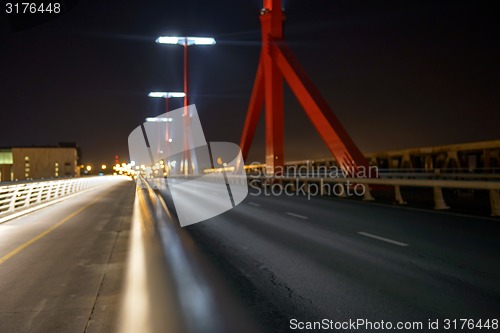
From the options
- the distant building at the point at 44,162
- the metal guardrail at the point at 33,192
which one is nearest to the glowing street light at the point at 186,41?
A: the metal guardrail at the point at 33,192

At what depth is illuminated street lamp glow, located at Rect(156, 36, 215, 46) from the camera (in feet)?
194

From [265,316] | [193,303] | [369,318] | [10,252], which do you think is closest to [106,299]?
[193,303]

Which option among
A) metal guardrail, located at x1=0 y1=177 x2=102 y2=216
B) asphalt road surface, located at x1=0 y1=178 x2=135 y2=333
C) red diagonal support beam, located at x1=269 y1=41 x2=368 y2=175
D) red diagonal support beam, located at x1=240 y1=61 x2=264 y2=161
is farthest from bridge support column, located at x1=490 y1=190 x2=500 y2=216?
red diagonal support beam, located at x1=240 y1=61 x2=264 y2=161

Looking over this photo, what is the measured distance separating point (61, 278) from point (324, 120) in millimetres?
20200

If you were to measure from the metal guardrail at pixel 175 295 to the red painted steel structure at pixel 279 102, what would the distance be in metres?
16.7

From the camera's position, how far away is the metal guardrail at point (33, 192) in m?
17.1

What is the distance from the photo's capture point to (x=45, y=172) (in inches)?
3925

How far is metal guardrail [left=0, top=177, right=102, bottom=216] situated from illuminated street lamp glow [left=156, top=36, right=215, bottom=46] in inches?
938

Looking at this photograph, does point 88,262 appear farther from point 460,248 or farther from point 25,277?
point 460,248

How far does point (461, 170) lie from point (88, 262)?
1018 inches

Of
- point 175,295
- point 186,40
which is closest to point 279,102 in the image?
point 175,295

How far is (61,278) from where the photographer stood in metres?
6.48

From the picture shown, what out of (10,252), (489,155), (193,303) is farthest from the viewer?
(489,155)

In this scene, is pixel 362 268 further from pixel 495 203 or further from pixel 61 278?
pixel 495 203
